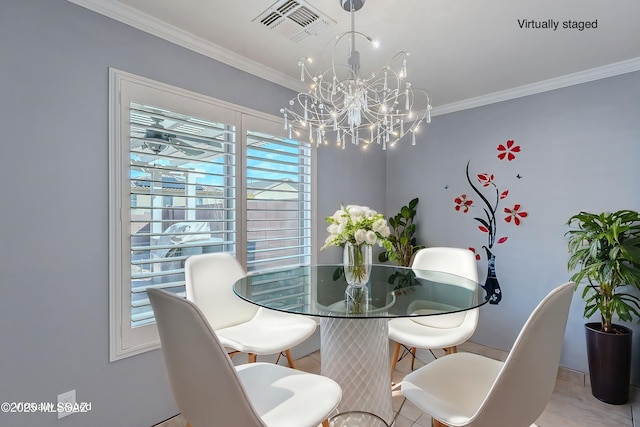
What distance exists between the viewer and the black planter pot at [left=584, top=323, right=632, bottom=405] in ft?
7.22

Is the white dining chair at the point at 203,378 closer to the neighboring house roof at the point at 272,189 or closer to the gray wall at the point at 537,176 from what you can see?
the neighboring house roof at the point at 272,189

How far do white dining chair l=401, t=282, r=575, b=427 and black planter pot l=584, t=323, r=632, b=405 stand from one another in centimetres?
164

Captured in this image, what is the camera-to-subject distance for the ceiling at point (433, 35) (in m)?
1.83

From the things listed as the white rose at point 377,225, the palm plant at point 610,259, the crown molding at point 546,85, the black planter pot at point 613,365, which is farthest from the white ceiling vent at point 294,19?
the black planter pot at point 613,365

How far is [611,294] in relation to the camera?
2.29 m

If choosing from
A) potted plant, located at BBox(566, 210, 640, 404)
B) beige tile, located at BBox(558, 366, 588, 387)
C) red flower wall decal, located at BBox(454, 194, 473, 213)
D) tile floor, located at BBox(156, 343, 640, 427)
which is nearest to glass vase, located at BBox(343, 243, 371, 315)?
tile floor, located at BBox(156, 343, 640, 427)

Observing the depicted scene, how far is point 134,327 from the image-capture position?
74.3 inches

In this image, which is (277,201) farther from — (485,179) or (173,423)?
(485,179)

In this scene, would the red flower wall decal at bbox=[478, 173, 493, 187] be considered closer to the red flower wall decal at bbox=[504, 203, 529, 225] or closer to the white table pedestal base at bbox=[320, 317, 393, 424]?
the red flower wall decal at bbox=[504, 203, 529, 225]

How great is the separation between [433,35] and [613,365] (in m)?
2.68

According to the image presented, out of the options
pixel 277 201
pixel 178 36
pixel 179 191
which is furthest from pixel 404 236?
pixel 178 36

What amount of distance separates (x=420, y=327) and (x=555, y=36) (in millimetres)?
2233

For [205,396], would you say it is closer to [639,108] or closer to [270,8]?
[270,8]

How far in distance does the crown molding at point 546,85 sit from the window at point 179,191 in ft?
6.58
